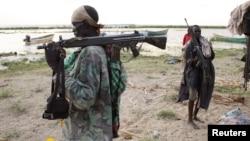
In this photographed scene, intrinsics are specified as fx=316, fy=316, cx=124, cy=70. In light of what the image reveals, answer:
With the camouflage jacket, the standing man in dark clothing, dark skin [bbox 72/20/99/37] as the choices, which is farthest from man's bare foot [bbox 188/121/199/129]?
dark skin [bbox 72/20/99/37]

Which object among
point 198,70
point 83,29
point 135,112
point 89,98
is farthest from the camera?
point 135,112

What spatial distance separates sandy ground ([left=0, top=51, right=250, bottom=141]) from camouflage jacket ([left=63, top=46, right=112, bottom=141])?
2841 mm

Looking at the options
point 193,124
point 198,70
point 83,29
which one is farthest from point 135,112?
point 83,29

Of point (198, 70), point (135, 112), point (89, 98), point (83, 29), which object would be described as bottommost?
point (135, 112)

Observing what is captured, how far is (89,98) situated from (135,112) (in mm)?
4712

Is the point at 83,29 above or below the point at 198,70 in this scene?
above

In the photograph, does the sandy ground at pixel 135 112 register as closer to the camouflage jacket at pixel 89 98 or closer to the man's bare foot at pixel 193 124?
the man's bare foot at pixel 193 124

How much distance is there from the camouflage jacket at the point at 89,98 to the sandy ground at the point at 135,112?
9.32ft

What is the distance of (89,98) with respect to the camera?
2123 millimetres

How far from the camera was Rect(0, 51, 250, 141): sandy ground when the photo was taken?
219 inches

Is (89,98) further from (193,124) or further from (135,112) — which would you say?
(135,112)

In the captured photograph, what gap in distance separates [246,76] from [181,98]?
1253 mm

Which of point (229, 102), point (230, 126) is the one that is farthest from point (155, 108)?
point (230, 126)

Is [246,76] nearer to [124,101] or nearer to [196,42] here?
[196,42]
